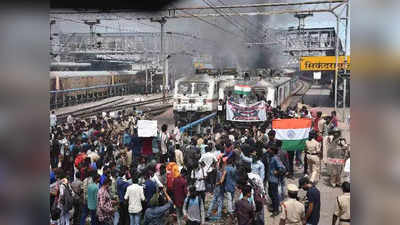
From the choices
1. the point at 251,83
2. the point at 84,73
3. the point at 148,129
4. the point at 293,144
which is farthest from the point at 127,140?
the point at 84,73

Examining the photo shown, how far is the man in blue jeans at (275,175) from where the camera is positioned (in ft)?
Result: 15.1

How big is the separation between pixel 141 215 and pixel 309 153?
242 centimetres

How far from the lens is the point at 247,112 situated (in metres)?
8.02

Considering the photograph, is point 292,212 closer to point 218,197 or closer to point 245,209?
point 245,209

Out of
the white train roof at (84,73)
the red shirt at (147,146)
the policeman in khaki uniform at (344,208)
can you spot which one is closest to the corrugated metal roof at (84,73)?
the white train roof at (84,73)

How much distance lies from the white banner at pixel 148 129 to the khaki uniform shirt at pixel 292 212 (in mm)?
2726

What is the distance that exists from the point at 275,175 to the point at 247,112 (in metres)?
3.44

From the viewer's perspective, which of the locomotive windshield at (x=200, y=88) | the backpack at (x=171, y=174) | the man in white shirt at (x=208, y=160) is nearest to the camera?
the backpack at (x=171, y=174)

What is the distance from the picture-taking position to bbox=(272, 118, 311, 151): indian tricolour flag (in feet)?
17.8

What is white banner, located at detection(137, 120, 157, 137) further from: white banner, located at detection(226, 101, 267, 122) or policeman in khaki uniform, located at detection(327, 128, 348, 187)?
white banner, located at detection(226, 101, 267, 122)

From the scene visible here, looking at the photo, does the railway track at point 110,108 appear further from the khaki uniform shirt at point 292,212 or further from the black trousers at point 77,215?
the khaki uniform shirt at point 292,212
